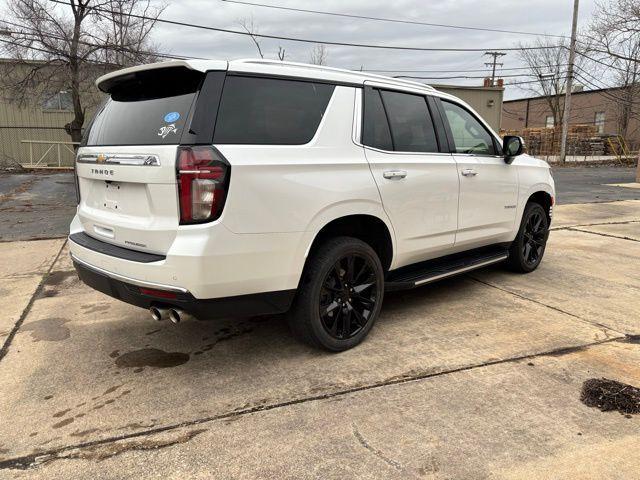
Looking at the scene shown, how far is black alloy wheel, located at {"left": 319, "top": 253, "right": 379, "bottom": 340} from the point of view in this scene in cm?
360

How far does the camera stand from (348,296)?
3.74 metres

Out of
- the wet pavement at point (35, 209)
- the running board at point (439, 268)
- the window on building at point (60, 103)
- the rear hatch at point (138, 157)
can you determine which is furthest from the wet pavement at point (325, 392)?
the window on building at point (60, 103)

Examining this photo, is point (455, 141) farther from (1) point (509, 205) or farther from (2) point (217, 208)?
(2) point (217, 208)

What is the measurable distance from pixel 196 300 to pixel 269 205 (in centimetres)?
69

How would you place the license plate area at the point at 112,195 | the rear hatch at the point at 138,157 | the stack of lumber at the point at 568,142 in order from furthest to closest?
1. the stack of lumber at the point at 568,142
2. the license plate area at the point at 112,195
3. the rear hatch at the point at 138,157

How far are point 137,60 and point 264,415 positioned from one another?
25.3m

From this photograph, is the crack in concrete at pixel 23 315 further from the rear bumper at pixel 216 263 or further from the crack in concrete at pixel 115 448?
the crack in concrete at pixel 115 448

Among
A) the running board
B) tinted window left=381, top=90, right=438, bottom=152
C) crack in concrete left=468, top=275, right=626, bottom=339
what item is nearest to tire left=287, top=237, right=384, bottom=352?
the running board

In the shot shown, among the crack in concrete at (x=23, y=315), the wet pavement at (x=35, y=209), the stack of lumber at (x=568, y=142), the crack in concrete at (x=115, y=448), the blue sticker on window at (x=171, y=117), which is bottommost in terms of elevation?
the crack in concrete at (x=115, y=448)

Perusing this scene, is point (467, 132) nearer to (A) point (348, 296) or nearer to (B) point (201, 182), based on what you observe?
(A) point (348, 296)

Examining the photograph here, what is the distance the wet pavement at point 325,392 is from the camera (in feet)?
8.34

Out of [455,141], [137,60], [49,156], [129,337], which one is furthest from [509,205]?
[49,156]

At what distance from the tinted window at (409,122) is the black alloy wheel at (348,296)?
100 centimetres

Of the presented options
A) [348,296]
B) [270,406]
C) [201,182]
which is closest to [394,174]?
[348,296]
